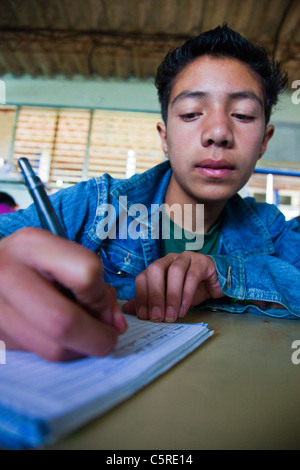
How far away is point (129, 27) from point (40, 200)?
2440 mm

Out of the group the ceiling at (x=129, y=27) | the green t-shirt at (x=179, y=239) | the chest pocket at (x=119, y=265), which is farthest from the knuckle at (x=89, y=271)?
the ceiling at (x=129, y=27)

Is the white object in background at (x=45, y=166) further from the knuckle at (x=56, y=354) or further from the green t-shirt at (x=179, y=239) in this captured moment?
the knuckle at (x=56, y=354)

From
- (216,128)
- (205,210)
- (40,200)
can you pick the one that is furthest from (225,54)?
(40,200)

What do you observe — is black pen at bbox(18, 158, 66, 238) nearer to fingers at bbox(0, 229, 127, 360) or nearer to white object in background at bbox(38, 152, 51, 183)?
fingers at bbox(0, 229, 127, 360)

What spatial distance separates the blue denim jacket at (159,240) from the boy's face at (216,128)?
0.46 ft

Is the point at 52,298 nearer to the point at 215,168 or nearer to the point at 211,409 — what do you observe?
the point at 211,409

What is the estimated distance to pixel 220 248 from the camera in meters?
Answer: 0.79

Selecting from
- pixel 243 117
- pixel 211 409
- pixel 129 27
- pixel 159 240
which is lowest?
pixel 211 409

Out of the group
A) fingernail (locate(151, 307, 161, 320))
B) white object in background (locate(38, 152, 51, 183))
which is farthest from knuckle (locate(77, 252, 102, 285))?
white object in background (locate(38, 152, 51, 183))

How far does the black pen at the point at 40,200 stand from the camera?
261 mm

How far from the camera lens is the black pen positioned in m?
0.26

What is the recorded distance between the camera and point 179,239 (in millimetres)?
800

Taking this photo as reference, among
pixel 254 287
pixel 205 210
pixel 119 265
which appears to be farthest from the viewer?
pixel 205 210
